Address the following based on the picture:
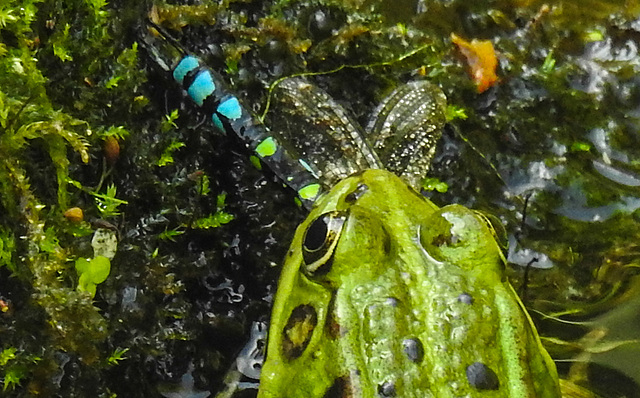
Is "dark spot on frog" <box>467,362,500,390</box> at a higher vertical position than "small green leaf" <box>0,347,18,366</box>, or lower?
higher

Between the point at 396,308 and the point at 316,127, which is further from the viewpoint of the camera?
the point at 316,127

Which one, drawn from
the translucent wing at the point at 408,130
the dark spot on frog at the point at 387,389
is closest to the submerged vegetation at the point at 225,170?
the translucent wing at the point at 408,130

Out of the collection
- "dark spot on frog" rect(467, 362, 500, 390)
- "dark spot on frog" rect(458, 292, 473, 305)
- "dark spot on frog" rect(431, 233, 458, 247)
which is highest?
"dark spot on frog" rect(431, 233, 458, 247)

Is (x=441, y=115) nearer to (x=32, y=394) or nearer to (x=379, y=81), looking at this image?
(x=379, y=81)

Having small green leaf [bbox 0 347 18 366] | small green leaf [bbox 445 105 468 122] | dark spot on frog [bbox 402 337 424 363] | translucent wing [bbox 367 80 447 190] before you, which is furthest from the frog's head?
small green leaf [bbox 445 105 468 122]

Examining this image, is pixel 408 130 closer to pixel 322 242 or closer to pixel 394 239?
pixel 394 239

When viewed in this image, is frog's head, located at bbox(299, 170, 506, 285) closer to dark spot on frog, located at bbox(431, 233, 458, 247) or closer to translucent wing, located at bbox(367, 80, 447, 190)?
dark spot on frog, located at bbox(431, 233, 458, 247)

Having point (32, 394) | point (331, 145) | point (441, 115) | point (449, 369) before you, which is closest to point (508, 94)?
point (441, 115)

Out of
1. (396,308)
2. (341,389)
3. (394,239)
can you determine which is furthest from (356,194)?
(341,389)
